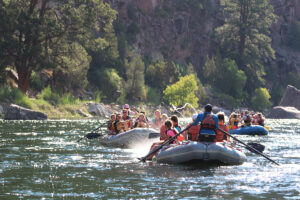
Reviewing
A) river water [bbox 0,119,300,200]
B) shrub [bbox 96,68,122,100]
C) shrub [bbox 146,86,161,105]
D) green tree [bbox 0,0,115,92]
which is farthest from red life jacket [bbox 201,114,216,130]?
shrub [bbox 146,86,161,105]

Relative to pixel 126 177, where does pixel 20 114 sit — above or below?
above

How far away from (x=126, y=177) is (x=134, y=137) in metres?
8.36

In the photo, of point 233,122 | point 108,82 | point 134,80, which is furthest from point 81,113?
point 233,122

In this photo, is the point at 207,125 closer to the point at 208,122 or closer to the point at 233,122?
the point at 208,122

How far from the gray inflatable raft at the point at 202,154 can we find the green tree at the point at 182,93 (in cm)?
5701

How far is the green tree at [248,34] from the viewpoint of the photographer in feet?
302

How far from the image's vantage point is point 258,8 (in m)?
92.9

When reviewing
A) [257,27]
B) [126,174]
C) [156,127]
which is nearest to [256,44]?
[257,27]

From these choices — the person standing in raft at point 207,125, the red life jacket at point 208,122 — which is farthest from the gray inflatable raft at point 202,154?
the red life jacket at point 208,122

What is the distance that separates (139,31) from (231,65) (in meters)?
15.7

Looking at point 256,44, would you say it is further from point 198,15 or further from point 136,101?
point 136,101

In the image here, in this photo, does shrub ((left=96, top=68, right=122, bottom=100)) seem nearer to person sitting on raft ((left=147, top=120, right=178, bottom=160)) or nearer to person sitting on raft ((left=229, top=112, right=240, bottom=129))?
person sitting on raft ((left=229, top=112, right=240, bottom=129))

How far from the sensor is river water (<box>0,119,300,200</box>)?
11.9 metres

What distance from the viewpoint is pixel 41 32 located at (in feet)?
157
